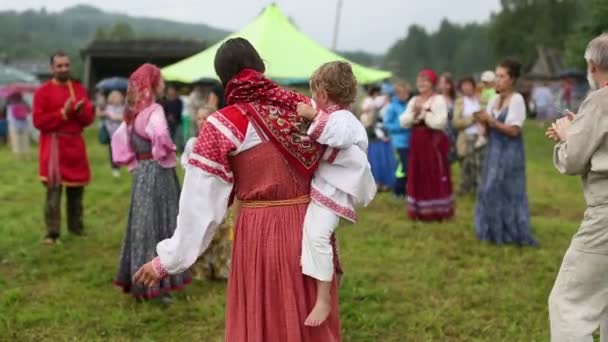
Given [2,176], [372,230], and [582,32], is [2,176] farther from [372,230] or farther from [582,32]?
[582,32]

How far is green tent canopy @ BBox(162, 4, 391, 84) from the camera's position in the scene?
9.39 m

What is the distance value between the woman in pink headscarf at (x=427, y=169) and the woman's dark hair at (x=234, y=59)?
538 centimetres

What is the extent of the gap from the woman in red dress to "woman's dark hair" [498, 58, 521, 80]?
13.3ft

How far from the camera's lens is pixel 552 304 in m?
3.40

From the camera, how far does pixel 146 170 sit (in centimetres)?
511

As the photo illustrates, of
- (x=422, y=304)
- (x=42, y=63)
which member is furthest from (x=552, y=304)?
(x=42, y=63)

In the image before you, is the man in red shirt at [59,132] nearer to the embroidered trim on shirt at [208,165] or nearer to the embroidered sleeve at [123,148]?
the embroidered sleeve at [123,148]

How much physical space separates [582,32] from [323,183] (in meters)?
16.9

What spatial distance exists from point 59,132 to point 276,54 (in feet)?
11.6

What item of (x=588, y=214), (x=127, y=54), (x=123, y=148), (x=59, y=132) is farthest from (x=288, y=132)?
(x=127, y=54)

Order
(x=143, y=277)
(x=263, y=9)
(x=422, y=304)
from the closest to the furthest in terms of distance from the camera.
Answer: (x=143, y=277)
(x=422, y=304)
(x=263, y=9)

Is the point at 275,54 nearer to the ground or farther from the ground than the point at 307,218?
farther from the ground

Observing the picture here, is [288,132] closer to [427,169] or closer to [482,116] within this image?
[482,116]

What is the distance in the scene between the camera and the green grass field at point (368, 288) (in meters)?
4.77
